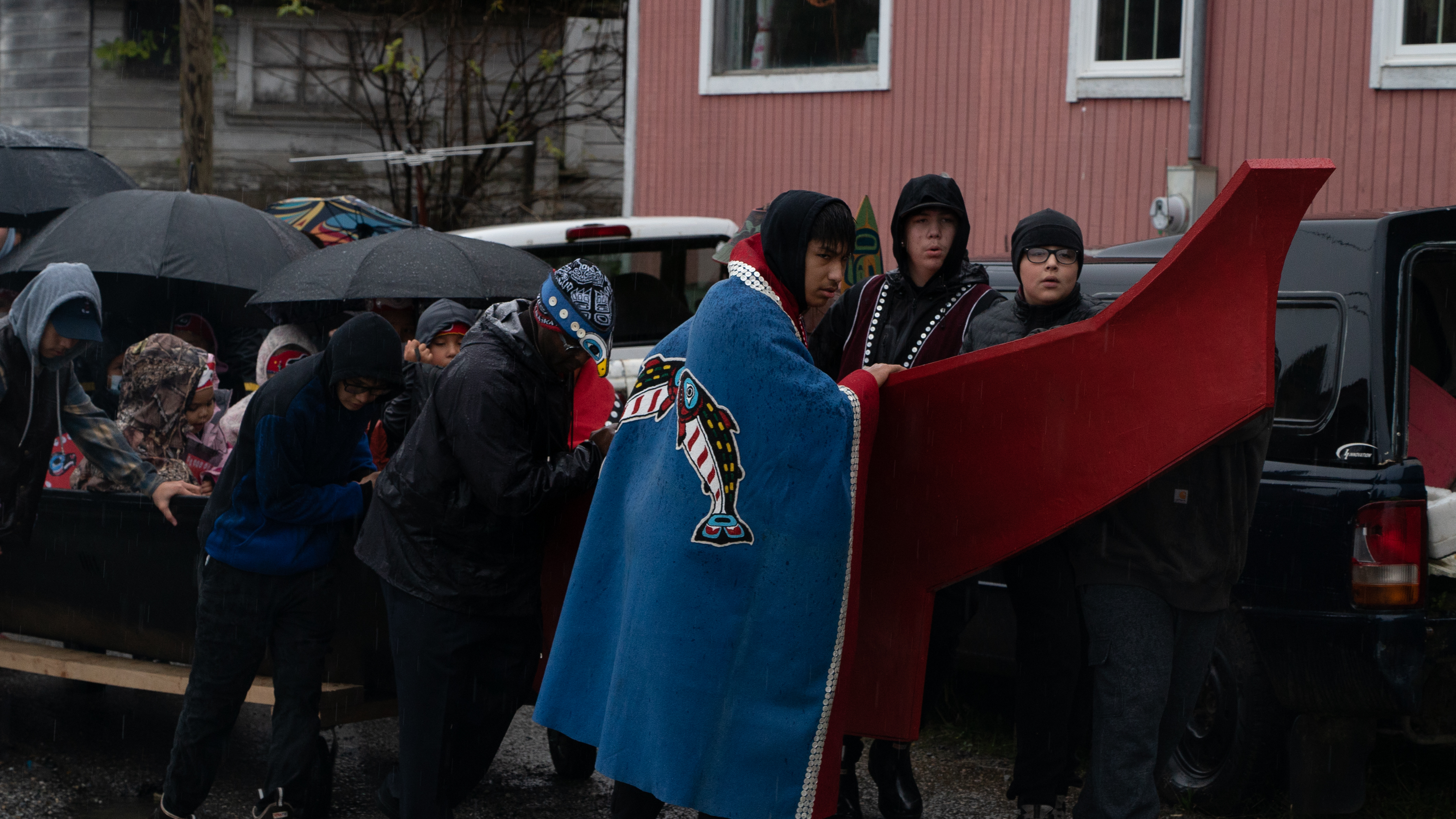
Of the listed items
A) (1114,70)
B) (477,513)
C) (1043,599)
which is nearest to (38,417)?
(477,513)

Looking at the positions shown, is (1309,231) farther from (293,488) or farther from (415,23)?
(415,23)

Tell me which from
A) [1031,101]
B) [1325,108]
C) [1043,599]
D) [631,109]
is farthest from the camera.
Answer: [631,109]

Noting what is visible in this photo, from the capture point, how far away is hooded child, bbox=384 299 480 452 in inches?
215

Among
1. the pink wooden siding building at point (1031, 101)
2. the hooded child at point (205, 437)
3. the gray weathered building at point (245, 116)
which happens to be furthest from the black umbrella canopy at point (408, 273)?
the gray weathered building at point (245, 116)

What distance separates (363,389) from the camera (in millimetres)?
4531

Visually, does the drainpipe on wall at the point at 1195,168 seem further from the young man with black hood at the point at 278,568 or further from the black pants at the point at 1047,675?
the young man with black hood at the point at 278,568

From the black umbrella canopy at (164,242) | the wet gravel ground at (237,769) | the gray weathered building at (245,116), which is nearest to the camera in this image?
the wet gravel ground at (237,769)

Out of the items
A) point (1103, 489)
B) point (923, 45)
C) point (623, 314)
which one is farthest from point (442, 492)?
point (923, 45)

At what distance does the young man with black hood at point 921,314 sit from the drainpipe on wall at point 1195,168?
5746mm

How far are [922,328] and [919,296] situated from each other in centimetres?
11

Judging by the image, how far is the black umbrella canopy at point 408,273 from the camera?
21.7 feet

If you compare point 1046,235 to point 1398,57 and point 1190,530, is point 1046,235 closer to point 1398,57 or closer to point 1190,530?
point 1190,530

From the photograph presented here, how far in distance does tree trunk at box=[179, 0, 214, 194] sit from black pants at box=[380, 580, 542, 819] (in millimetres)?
8983

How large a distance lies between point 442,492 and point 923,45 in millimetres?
8378
